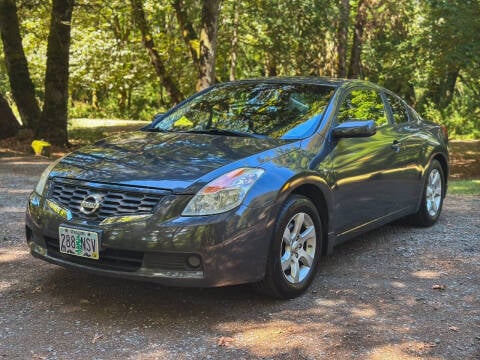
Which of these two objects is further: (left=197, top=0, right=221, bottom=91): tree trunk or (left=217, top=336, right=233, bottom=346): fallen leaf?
(left=197, top=0, right=221, bottom=91): tree trunk

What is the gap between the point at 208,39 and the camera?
13719 mm

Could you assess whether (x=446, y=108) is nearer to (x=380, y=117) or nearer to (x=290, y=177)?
(x=380, y=117)

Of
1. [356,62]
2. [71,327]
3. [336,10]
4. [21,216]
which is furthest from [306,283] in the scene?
[356,62]

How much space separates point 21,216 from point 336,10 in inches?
545

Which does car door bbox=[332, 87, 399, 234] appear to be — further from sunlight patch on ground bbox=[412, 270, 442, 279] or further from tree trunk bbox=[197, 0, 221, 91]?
tree trunk bbox=[197, 0, 221, 91]

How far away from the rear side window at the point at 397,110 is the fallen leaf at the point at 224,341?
11.1ft

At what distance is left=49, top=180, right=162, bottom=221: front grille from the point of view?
3871 millimetres

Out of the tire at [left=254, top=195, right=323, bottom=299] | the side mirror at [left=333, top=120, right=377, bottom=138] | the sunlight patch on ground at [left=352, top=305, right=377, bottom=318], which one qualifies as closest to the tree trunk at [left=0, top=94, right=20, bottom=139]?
the side mirror at [left=333, top=120, right=377, bottom=138]

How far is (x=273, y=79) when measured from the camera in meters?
5.75

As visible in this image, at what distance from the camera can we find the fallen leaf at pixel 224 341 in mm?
3637

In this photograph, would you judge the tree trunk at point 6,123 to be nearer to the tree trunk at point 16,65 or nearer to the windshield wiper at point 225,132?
the tree trunk at point 16,65

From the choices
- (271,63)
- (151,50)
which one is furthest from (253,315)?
(151,50)

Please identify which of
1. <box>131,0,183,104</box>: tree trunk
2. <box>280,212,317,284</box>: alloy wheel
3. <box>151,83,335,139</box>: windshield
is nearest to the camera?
<box>280,212,317,284</box>: alloy wheel

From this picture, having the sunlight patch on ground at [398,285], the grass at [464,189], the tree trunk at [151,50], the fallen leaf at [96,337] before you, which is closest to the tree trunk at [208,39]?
the grass at [464,189]
